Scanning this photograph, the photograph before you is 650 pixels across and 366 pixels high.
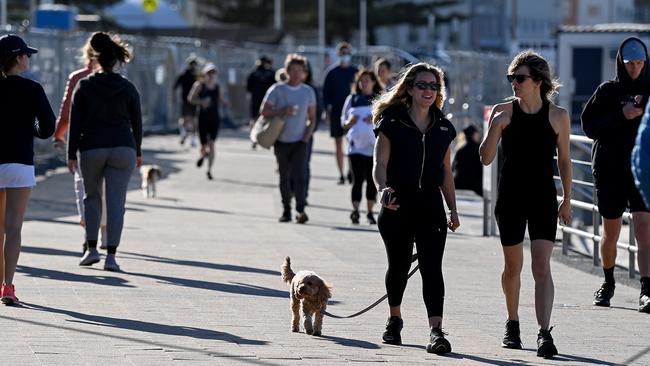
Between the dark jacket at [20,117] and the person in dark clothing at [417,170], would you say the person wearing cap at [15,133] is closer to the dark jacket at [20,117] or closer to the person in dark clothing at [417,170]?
the dark jacket at [20,117]

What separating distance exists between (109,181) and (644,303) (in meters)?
4.07

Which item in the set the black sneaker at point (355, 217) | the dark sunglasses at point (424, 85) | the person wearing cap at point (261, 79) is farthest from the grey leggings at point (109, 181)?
the person wearing cap at point (261, 79)

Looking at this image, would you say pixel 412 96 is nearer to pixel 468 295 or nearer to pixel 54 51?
pixel 468 295

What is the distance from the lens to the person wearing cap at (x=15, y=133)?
10.5m

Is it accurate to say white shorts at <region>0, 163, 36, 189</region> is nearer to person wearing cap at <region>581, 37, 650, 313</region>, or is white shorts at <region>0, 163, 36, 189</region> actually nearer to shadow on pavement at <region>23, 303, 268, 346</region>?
shadow on pavement at <region>23, 303, 268, 346</region>

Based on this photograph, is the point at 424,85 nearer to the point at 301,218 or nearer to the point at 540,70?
the point at 540,70

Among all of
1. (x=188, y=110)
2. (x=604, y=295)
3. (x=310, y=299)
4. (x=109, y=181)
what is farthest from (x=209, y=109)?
(x=310, y=299)

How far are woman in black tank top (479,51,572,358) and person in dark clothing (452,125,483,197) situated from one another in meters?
11.3

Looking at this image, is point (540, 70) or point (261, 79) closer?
point (540, 70)

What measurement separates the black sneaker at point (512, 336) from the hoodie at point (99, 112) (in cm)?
412

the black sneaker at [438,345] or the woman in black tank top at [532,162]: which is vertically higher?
the woman in black tank top at [532,162]

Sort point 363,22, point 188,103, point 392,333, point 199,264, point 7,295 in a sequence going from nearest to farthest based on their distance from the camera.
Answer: point 392,333, point 7,295, point 199,264, point 188,103, point 363,22

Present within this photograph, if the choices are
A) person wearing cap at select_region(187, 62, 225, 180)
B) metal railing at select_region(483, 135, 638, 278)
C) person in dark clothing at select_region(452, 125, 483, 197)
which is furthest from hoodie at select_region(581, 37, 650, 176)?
person wearing cap at select_region(187, 62, 225, 180)

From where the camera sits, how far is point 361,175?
17.5m
